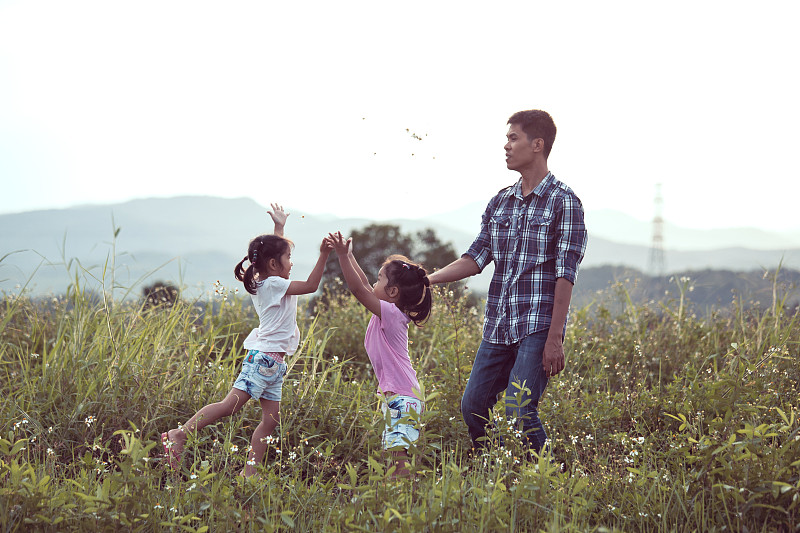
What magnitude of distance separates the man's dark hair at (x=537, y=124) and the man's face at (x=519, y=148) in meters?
0.03

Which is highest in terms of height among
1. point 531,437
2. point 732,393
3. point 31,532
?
point 732,393

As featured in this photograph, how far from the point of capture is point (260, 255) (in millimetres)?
4305

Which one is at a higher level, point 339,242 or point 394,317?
point 339,242

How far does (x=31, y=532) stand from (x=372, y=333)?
201 cm

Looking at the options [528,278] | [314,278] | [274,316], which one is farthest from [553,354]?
[274,316]

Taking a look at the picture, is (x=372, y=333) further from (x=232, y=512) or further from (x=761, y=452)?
(x=761, y=452)

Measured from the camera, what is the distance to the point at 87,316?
557 cm

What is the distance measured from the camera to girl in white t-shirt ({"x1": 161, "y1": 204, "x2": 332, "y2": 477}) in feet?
13.9

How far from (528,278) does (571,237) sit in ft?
1.15

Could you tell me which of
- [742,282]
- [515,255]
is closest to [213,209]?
[742,282]

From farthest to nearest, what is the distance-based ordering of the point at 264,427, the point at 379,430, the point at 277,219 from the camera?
the point at 277,219, the point at 264,427, the point at 379,430

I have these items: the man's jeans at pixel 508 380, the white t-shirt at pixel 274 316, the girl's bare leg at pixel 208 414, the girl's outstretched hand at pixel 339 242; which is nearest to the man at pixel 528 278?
the man's jeans at pixel 508 380

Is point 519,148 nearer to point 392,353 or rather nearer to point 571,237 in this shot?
point 571,237

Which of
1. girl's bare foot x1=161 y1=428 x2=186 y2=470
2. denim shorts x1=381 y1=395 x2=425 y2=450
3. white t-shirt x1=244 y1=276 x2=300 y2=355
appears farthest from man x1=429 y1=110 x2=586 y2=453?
girl's bare foot x1=161 y1=428 x2=186 y2=470
